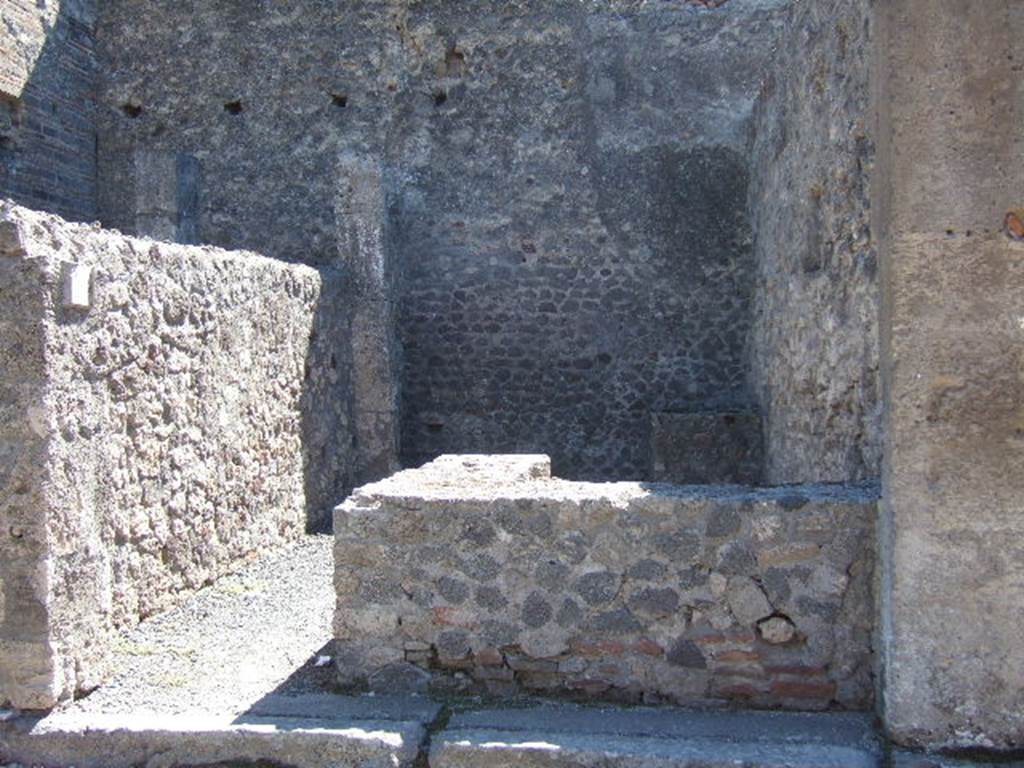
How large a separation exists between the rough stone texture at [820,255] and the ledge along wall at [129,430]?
3394 millimetres

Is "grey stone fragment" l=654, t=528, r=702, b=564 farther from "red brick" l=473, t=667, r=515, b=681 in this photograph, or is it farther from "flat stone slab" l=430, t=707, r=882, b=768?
"red brick" l=473, t=667, r=515, b=681

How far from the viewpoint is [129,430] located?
4.98 meters

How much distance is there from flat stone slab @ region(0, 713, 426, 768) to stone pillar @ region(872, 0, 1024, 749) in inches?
69.3

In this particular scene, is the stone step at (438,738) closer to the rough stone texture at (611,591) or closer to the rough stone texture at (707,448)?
the rough stone texture at (611,591)

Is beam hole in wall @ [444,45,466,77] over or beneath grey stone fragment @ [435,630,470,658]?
over

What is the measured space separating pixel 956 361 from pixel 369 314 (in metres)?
6.25

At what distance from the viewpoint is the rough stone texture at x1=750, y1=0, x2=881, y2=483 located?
507 centimetres

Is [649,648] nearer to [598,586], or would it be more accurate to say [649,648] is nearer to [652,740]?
[598,586]

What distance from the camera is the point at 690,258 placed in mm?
9812

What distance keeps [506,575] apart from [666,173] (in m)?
6.64

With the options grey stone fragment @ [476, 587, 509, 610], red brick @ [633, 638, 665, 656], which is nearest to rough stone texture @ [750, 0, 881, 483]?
red brick @ [633, 638, 665, 656]

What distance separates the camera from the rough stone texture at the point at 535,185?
9.80 m

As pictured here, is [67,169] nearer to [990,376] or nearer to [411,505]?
[411,505]

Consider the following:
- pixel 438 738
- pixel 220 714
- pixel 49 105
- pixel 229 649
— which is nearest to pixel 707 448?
pixel 229 649
